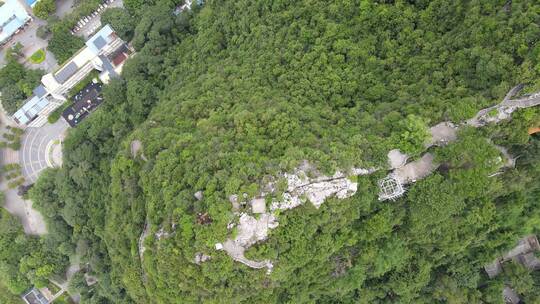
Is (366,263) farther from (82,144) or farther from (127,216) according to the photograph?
(82,144)

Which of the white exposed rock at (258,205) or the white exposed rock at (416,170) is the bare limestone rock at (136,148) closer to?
the white exposed rock at (258,205)

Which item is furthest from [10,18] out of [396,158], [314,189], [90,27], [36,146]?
[396,158]

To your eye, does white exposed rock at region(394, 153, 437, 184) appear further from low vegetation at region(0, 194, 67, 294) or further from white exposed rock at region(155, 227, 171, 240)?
low vegetation at region(0, 194, 67, 294)

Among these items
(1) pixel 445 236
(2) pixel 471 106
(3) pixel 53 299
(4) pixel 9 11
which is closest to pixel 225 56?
(2) pixel 471 106

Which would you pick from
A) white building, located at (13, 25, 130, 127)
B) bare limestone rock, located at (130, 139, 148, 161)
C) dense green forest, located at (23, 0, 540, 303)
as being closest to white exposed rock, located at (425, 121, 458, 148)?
dense green forest, located at (23, 0, 540, 303)

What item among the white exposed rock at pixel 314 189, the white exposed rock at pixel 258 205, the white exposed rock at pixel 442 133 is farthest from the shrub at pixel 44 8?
the white exposed rock at pixel 442 133

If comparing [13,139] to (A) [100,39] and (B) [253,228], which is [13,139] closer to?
(A) [100,39]
